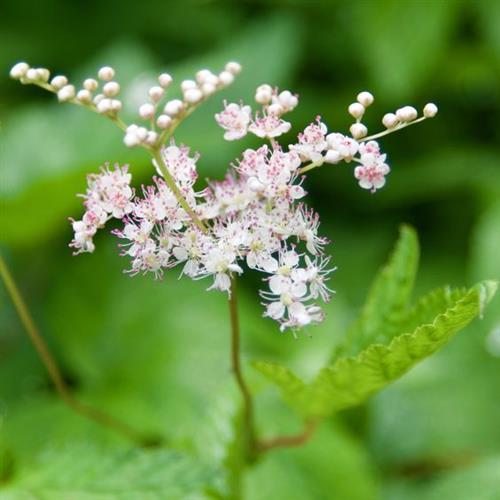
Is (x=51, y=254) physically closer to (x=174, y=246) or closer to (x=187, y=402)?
(x=187, y=402)

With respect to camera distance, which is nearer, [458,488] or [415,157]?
→ [458,488]

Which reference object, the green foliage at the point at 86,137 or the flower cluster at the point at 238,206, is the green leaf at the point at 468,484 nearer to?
the flower cluster at the point at 238,206

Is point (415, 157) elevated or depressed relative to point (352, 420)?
elevated

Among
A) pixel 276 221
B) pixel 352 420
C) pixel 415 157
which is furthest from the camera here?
pixel 415 157

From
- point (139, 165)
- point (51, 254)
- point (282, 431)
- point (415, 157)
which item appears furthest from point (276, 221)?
point (415, 157)

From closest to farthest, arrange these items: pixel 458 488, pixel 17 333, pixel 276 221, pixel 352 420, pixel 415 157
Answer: pixel 276 221, pixel 458 488, pixel 352 420, pixel 17 333, pixel 415 157

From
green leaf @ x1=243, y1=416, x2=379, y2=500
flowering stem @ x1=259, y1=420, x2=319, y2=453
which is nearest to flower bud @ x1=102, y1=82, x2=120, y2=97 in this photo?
flowering stem @ x1=259, y1=420, x2=319, y2=453

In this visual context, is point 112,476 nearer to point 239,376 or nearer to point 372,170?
point 239,376
